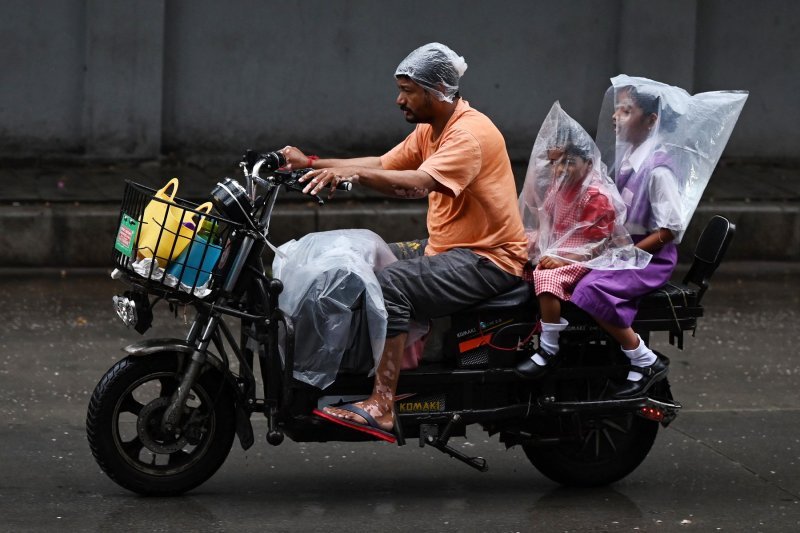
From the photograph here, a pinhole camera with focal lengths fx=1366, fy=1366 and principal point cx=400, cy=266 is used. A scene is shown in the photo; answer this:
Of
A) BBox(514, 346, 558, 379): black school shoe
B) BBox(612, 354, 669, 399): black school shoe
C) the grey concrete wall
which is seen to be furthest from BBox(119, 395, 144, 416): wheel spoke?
the grey concrete wall

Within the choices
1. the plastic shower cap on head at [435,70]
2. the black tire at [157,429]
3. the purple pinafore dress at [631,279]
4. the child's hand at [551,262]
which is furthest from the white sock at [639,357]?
the black tire at [157,429]

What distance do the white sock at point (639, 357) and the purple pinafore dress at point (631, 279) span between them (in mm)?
139

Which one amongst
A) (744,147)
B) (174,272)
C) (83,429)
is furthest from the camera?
(744,147)

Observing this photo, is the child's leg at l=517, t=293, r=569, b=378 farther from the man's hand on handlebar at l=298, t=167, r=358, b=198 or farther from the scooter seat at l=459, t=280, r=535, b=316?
the man's hand on handlebar at l=298, t=167, r=358, b=198

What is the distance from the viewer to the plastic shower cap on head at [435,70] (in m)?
5.07

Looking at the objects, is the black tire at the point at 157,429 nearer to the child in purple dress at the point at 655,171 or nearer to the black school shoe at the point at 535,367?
the black school shoe at the point at 535,367

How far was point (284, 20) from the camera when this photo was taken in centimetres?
1163

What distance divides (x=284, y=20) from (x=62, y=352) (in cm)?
486

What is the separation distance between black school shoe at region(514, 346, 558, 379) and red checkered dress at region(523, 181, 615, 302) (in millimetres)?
221

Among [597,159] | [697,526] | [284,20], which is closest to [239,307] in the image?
[597,159]

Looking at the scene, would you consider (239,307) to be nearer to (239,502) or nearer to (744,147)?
(239,502)

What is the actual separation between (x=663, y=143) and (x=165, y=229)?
1970 mm

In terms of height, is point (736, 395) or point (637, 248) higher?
point (637, 248)

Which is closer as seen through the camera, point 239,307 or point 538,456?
point 239,307
